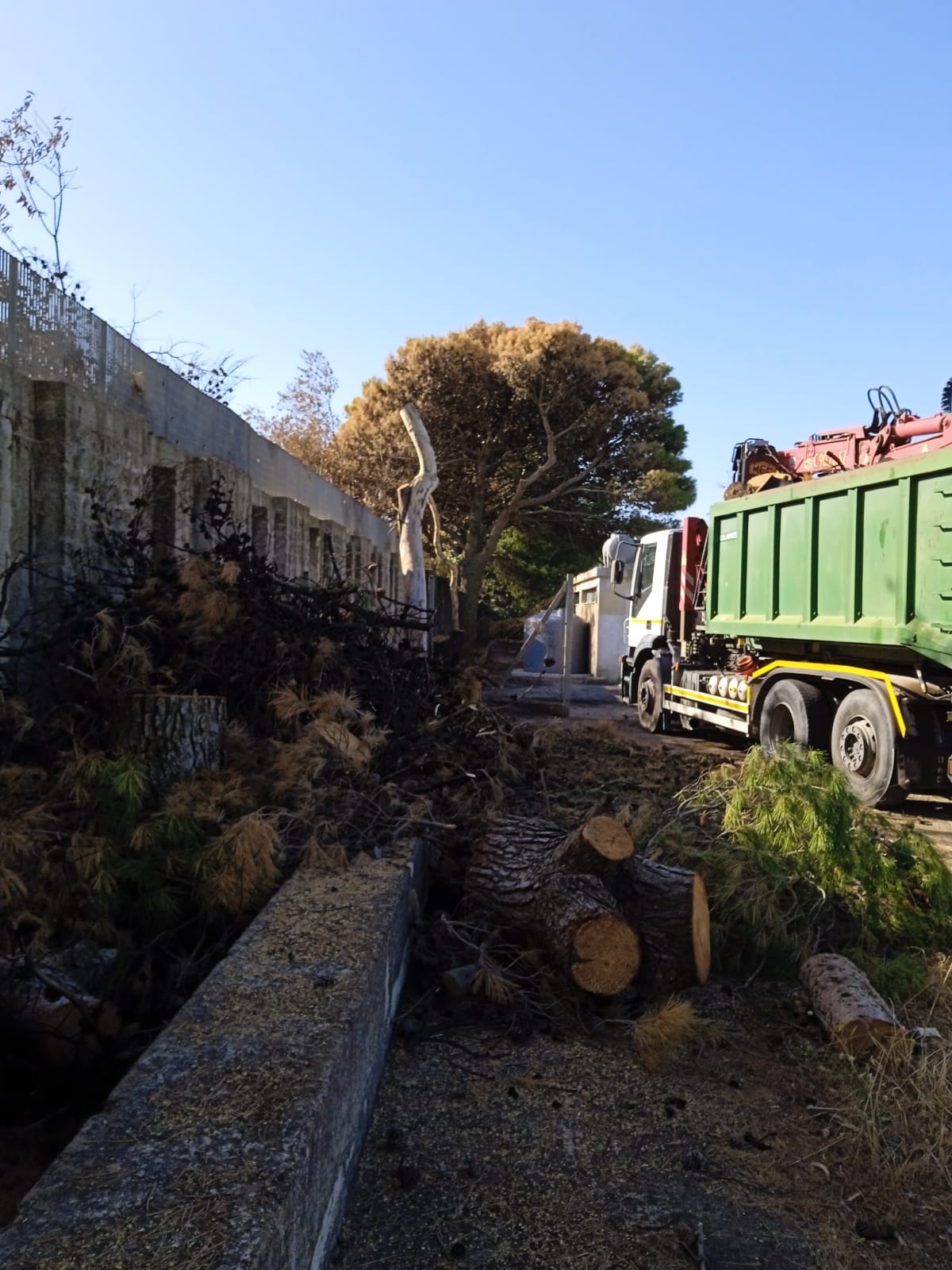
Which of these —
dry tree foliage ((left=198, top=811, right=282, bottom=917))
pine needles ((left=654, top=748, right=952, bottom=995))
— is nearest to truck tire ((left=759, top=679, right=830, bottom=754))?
pine needles ((left=654, top=748, right=952, bottom=995))

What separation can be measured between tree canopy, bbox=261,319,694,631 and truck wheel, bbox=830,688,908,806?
1641 cm

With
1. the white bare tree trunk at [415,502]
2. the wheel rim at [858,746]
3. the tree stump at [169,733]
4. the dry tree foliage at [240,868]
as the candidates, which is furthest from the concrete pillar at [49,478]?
the white bare tree trunk at [415,502]

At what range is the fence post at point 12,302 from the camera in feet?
17.8

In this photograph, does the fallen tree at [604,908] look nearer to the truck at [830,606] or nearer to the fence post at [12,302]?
the truck at [830,606]

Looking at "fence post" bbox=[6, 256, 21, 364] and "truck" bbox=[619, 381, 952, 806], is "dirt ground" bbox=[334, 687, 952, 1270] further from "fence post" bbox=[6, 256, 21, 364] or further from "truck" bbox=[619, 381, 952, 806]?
"fence post" bbox=[6, 256, 21, 364]

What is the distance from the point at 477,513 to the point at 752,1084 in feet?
76.4

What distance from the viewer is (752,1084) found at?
348 centimetres

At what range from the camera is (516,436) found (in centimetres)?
2591

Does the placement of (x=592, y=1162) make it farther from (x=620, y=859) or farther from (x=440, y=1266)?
(x=620, y=859)

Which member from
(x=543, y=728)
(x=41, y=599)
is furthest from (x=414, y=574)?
(x=41, y=599)

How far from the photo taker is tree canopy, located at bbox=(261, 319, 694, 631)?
81.8ft

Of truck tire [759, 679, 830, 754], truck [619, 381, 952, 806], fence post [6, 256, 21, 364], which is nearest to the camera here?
fence post [6, 256, 21, 364]

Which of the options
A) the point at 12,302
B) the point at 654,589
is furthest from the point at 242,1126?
the point at 654,589

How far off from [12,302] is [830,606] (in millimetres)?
6759
